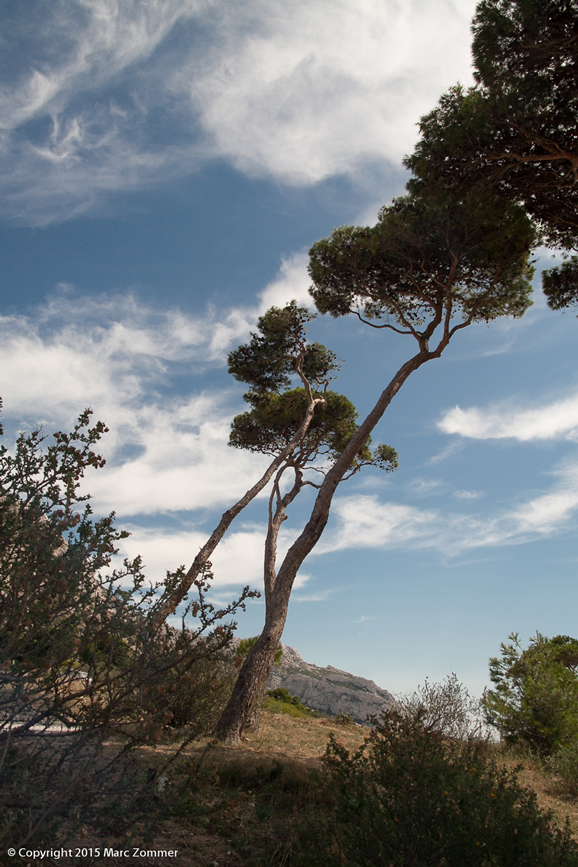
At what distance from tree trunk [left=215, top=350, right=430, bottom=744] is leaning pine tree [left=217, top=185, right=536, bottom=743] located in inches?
0.7

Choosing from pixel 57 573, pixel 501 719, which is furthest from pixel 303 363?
pixel 57 573

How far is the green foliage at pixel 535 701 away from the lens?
9.27m

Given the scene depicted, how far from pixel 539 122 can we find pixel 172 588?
27.7 ft

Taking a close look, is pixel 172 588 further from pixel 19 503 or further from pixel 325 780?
pixel 325 780

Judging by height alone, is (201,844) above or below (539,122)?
below

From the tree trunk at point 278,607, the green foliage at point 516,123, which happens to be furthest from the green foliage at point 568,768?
the green foliage at point 516,123

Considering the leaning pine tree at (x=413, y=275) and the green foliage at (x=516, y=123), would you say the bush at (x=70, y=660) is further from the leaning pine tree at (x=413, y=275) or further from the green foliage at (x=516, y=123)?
the green foliage at (x=516, y=123)

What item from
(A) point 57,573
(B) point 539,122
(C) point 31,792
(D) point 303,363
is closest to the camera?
(C) point 31,792

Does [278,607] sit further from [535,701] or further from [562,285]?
[562,285]

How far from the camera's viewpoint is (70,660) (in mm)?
2443

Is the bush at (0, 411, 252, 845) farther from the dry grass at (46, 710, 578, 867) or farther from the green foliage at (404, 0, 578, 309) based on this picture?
the green foliage at (404, 0, 578, 309)

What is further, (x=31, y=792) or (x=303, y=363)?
(x=303, y=363)

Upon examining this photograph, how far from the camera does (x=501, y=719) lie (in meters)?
9.87

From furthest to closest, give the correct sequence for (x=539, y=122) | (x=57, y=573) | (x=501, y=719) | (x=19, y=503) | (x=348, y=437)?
(x=348, y=437), (x=501, y=719), (x=539, y=122), (x=19, y=503), (x=57, y=573)
